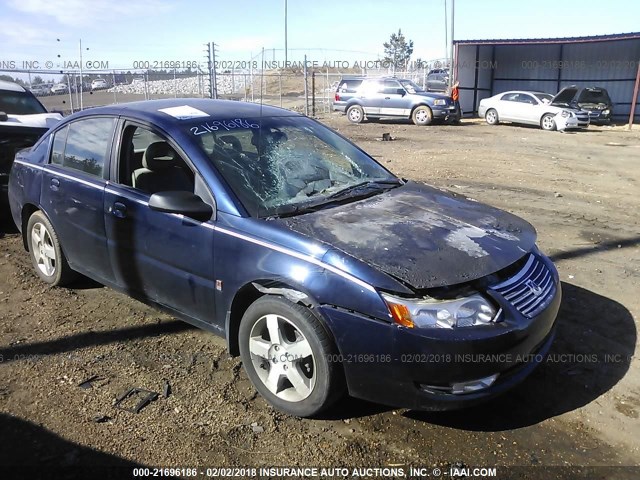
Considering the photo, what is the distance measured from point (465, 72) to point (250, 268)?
25.6 meters

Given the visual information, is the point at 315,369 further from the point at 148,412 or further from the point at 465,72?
the point at 465,72

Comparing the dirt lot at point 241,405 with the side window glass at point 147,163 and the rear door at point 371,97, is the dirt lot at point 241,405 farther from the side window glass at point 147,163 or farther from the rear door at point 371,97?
the rear door at point 371,97

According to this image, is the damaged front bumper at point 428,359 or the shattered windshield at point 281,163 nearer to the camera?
the damaged front bumper at point 428,359

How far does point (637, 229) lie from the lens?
21.0 ft

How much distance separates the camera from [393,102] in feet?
67.9

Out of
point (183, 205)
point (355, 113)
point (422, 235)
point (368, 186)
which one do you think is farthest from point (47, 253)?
point (355, 113)

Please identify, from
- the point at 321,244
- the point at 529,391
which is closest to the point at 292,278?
the point at 321,244

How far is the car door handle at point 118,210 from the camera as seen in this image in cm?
369

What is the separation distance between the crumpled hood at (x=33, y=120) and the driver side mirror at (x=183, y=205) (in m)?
4.25

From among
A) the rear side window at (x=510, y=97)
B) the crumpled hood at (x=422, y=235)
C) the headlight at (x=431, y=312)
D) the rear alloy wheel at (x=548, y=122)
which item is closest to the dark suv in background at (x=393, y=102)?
the rear side window at (x=510, y=97)

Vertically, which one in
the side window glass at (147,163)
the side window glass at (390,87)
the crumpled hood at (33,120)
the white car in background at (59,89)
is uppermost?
the white car in background at (59,89)

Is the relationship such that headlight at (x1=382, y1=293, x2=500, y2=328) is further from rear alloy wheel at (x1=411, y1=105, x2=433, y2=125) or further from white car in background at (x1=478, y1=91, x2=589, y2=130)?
white car in background at (x1=478, y1=91, x2=589, y2=130)

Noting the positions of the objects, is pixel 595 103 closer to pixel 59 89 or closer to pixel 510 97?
pixel 510 97

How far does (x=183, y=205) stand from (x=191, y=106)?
115 centimetres
